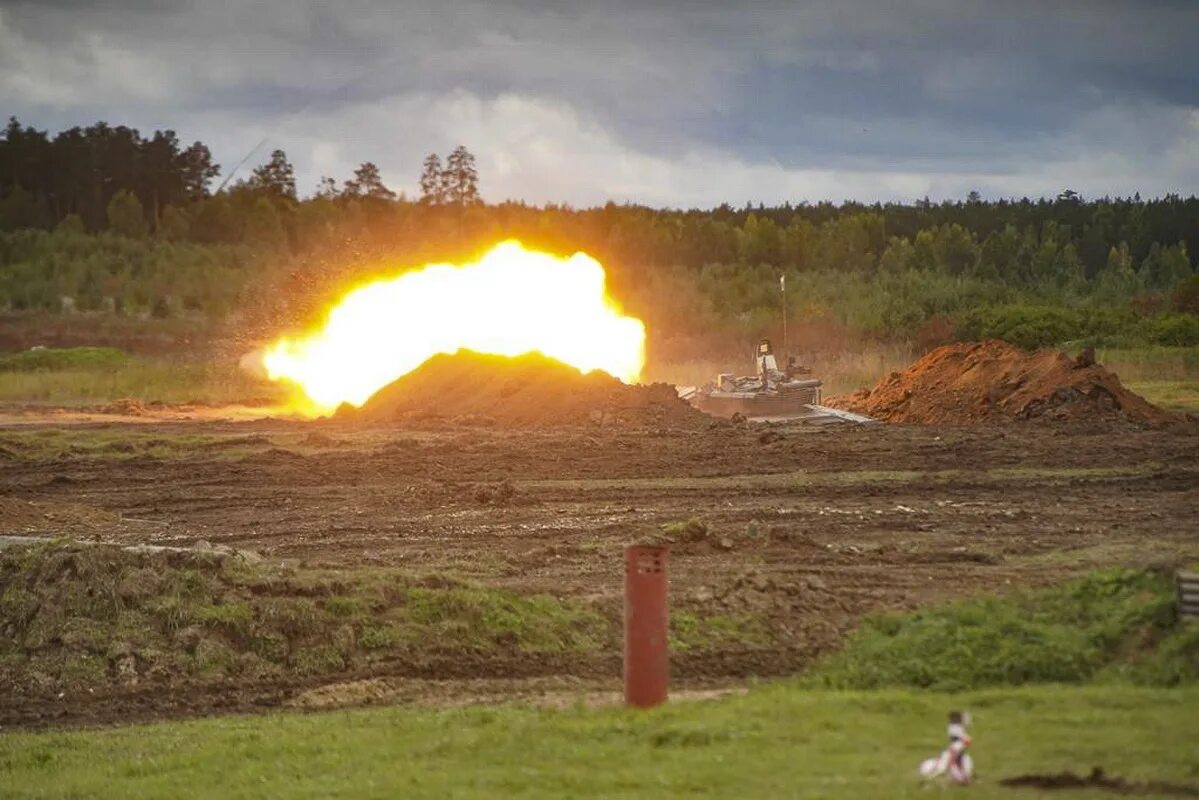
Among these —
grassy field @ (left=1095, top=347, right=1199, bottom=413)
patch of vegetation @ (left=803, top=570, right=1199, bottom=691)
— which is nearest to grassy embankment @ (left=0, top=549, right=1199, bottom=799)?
patch of vegetation @ (left=803, top=570, right=1199, bottom=691)

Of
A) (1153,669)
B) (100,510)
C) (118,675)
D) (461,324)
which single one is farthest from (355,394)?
(1153,669)

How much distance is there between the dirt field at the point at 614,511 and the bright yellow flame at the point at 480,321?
343 inches

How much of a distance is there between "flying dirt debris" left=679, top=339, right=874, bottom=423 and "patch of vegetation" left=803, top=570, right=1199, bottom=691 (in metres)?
29.6

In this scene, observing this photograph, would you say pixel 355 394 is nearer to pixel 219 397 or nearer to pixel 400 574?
pixel 219 397

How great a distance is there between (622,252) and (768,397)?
276 feet

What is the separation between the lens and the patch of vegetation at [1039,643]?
1405 cm

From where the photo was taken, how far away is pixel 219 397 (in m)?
61.5

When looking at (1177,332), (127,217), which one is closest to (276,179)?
(127,217)

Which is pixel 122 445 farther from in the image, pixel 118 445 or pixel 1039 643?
pixel 1039 643

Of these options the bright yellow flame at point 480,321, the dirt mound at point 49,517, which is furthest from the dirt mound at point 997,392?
the dirt mound at point 49,517

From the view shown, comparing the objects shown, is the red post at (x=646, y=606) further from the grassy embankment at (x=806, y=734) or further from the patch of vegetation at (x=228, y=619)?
the patch of vegetation at (x=228, y=619)

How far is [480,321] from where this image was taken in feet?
181

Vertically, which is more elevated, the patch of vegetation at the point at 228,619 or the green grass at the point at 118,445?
the green grass at the point at 118,445

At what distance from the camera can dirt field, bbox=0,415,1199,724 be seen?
58.0 ft
